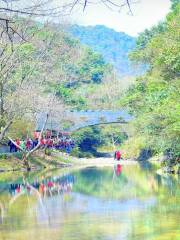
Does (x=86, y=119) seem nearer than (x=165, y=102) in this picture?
No

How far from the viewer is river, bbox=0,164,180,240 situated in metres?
16.5

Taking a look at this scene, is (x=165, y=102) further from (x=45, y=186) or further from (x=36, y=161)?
(x=36, y=161)

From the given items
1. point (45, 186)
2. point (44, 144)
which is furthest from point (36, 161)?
point (45, 186)

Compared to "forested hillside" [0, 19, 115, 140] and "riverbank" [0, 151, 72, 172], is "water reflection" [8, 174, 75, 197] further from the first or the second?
"riverbank" [0, 151, 72, 172]

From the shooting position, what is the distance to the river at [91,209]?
54.0ft

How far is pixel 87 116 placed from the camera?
6812 centimetres

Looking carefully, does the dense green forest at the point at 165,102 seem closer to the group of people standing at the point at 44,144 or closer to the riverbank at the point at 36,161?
the riverbank at the point at 36,161

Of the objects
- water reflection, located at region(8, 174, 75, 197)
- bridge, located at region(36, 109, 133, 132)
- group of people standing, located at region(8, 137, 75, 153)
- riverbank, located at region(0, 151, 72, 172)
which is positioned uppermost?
bridge, located at region(36, 109, 133, 132)

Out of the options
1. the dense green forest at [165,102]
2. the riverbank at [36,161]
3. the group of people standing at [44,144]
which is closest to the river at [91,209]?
the dense green forest at [165,102]

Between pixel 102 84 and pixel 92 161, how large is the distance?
97.1ft

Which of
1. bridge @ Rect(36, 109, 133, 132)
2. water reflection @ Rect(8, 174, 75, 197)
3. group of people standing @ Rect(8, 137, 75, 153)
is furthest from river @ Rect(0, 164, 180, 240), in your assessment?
bridge @ Rect(36, 109, 133, 132)

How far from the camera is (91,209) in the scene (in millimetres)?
22047

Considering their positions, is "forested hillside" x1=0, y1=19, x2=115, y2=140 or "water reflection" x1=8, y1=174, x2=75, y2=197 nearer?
"water reflection" x1=8, y1=174, x2=75, y2=197

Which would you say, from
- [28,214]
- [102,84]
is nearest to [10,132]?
[28,214]
